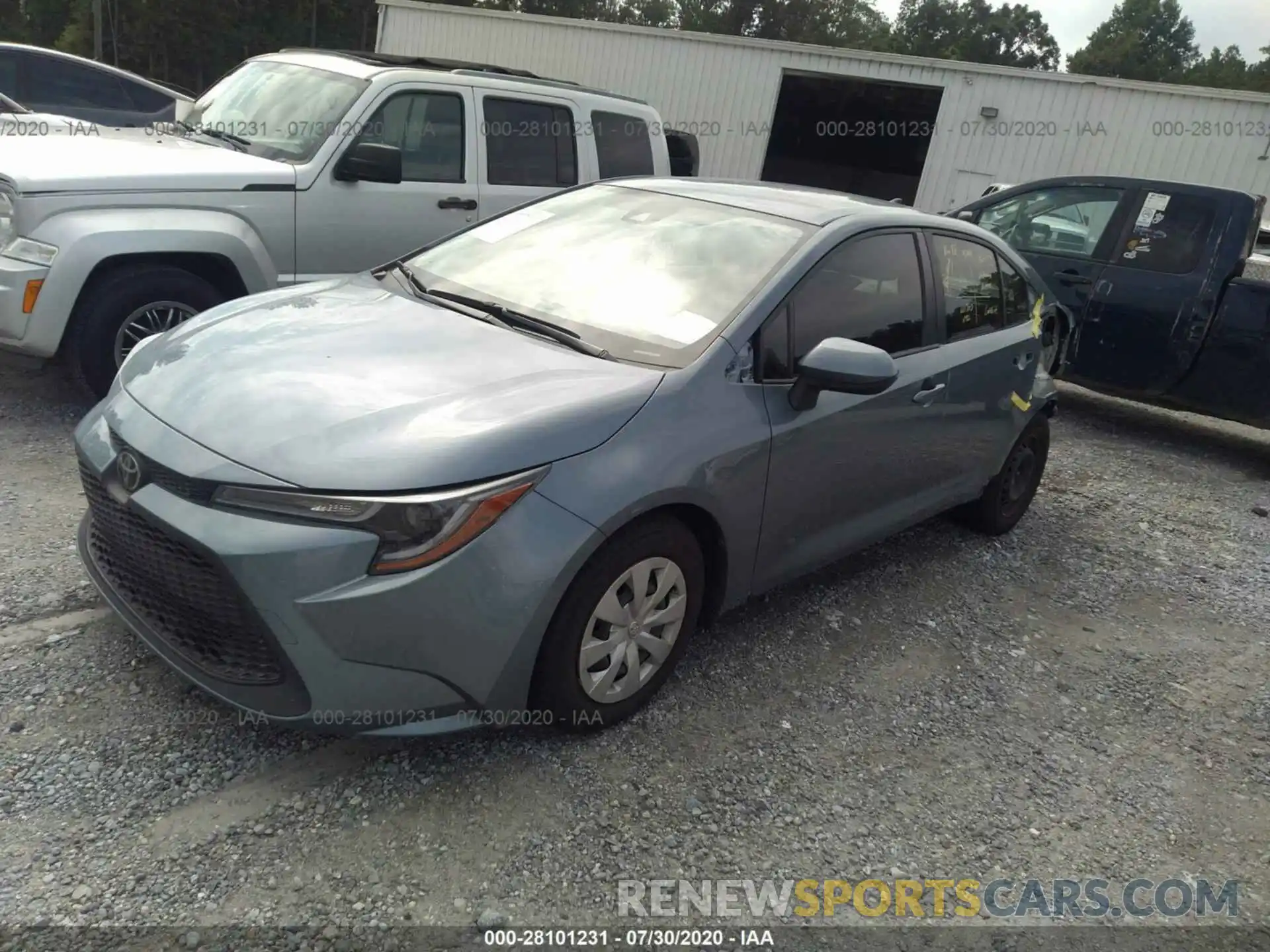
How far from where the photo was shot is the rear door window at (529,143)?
19.4 ft

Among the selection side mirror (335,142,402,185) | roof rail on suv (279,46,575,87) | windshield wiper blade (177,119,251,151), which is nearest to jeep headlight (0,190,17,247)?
windshield wiper blade (177,119,251,151)

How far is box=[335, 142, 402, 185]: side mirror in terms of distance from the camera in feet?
16.4

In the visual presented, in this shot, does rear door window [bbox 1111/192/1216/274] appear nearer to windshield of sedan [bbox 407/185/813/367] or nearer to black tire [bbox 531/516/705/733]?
windshield of sedan [bbox 407/185/813/367]

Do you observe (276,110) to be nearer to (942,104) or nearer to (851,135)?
(942,104)

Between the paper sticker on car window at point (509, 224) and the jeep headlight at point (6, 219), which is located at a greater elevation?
the paper sticker on car window at point (509, 224)

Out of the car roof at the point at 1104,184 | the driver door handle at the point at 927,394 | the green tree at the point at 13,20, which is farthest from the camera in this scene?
the green tree at the point at 13,20

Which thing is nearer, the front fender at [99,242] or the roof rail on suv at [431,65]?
the front fender at [99,242]

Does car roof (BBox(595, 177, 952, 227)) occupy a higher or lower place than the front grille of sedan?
higher

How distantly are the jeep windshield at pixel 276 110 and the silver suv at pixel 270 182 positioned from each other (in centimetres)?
1

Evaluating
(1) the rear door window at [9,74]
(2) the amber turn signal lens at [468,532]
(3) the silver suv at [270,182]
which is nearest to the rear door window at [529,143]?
(3) the silver suv at [270,182]

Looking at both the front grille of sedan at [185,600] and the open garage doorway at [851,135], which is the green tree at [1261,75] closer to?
the open garage doorway at [851,135]

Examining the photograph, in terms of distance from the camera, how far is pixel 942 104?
15953 millimetres

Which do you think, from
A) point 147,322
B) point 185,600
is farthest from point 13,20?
point 185,600

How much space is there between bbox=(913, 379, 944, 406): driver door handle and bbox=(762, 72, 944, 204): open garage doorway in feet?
46.6
